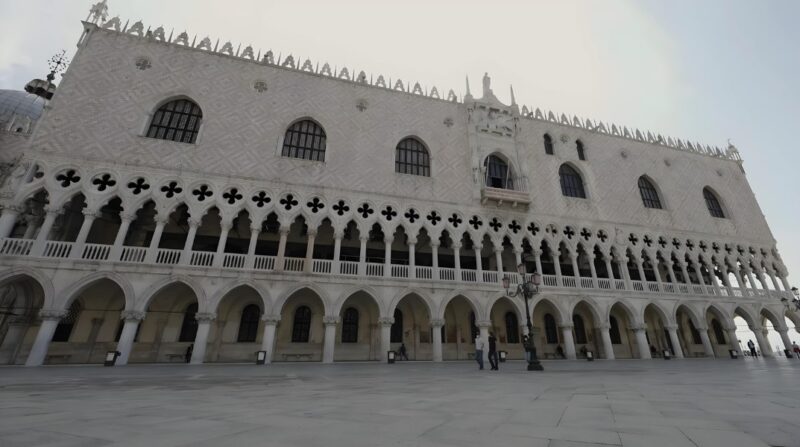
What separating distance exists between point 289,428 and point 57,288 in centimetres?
1506

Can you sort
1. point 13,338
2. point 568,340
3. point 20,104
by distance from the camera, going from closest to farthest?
point 13,338, point 568,340, point 20,104

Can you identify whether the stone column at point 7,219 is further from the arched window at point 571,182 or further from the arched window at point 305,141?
the arched window at point 571,182

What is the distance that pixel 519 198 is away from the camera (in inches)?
752

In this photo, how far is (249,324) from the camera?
15.9 m

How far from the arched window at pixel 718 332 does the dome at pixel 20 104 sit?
50740 mm

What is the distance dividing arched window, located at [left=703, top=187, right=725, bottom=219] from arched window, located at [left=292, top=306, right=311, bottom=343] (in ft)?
95.7

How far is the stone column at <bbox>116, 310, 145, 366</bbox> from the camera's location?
40.2 feet

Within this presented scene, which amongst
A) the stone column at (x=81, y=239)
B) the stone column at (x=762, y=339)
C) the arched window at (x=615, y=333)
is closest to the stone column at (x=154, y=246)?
the stone column at (x=81, y=239)

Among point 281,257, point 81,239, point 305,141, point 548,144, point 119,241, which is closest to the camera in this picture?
point 81,239

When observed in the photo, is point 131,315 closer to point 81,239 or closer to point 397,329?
point 81,239

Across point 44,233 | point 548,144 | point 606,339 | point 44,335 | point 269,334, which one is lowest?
point 44,335

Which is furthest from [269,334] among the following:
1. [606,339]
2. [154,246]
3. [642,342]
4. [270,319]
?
[642,342]

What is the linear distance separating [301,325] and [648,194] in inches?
986

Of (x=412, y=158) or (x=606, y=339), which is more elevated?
(x=412, y=158)
